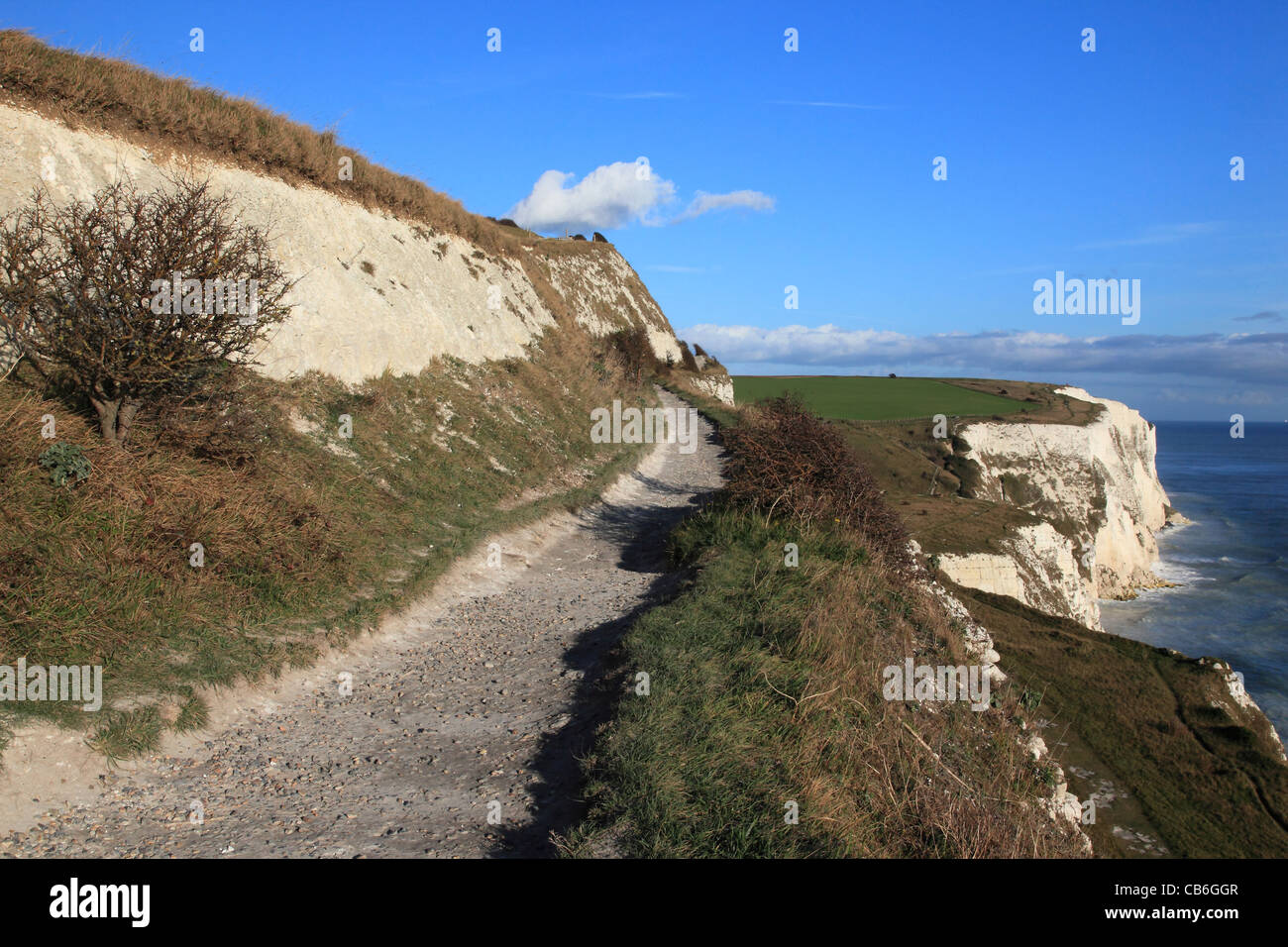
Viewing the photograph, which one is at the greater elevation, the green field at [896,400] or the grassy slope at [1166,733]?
the green field at [896,400]

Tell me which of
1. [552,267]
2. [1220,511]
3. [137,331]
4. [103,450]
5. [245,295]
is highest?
[552,267]

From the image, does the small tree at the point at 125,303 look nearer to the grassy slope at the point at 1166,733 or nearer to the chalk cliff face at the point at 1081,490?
the grassy slope at the point at 1166,733

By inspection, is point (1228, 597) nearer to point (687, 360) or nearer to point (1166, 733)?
point (1166, 733)

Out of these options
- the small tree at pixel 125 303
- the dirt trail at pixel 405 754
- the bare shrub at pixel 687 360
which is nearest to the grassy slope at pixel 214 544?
the dirt trail at pixel 405 754

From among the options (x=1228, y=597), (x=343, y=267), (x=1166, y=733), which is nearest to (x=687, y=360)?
(x=1228, y=597)
